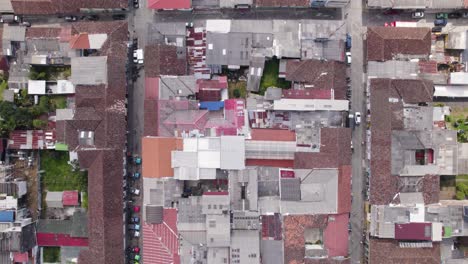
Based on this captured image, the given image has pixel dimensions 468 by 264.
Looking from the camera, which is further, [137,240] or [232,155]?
[137,240]

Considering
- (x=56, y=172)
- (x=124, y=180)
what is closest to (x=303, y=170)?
(x=124, y=180)

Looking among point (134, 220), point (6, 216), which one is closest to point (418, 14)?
point (134, 220)

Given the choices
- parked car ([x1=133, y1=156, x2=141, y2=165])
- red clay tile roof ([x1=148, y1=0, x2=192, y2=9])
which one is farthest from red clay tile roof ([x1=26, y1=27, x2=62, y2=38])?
parked car ([x1=133, y1=156, x2=141, y2=165])

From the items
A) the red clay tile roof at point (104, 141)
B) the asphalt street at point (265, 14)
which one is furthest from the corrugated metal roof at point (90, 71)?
the asphalt street at point (265, 14)

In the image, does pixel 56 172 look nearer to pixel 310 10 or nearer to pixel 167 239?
pixel 167 239

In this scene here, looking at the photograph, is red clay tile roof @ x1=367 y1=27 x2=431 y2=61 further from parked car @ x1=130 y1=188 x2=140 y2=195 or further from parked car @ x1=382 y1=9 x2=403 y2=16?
parked car @ x1=130 y1=188 x2=140 y2=195
